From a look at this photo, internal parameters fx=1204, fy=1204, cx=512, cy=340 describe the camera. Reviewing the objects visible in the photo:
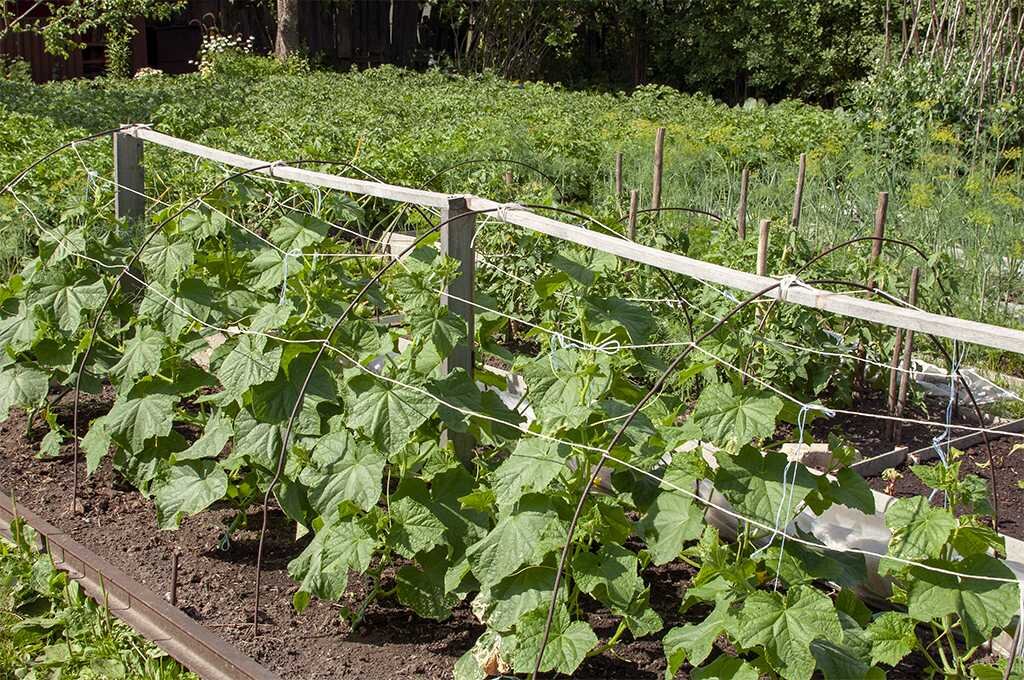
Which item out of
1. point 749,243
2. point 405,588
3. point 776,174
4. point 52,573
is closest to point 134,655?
point 52,573

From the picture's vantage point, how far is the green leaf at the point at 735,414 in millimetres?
2701

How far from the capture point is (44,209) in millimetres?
6004

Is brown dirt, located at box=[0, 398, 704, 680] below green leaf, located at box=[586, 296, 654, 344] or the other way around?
below

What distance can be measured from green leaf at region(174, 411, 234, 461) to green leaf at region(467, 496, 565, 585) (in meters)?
1.12

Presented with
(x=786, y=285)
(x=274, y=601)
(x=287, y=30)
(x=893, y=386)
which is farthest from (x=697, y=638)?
(x=287, y=30)

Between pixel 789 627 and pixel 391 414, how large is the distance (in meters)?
1.17

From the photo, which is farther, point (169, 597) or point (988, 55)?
point (988, 55)

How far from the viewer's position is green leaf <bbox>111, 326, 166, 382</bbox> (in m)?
3.89

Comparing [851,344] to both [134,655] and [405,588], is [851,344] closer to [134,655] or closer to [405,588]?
[405,588]

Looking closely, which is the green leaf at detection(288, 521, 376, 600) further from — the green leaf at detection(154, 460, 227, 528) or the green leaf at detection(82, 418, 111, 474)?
the green leaf at detection(82, 418, 111, 474)

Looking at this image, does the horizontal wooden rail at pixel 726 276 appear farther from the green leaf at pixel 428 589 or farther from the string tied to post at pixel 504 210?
the green leaf at pixel 428 589

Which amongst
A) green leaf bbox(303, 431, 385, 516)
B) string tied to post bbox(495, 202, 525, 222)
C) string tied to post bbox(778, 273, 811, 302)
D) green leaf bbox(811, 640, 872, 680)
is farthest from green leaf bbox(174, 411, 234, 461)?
green leaf bbox(811, 640, 872, 680)

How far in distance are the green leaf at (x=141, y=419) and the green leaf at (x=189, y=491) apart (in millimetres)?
151

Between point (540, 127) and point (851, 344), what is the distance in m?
5.18
